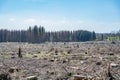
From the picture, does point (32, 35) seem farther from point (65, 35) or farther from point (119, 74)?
point (119, 74)

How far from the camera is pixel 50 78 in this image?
1489cm

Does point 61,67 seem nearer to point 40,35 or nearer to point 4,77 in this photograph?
point 4,77

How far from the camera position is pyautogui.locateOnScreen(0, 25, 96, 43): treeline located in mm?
126812

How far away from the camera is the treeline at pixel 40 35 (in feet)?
416

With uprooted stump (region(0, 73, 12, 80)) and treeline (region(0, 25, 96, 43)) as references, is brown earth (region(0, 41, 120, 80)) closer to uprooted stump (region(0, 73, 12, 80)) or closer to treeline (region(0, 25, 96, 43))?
uprooted stump (region(0, 73, 12, 80))

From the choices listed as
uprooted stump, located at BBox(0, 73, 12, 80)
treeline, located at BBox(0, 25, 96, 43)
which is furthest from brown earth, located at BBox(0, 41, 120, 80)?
treeline, located at BBox(0, 25, 96, 43)

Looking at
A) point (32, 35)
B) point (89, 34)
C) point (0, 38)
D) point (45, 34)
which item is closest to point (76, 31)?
point (89, 34)

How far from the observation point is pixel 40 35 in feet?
421

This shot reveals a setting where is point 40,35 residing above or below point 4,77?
above

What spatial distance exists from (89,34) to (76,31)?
792 centimetres

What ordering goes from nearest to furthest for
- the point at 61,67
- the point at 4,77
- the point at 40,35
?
1. the point at 4,77
2. the point at 61,67
3. the point at 40,35

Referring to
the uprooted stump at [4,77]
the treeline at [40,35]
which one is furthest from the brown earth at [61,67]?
the treeline at [40,35]

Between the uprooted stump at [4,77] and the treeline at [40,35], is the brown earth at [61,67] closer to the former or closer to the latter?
the uprooted stump at [4,77]

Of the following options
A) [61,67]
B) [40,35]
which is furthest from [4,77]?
[40,35]
